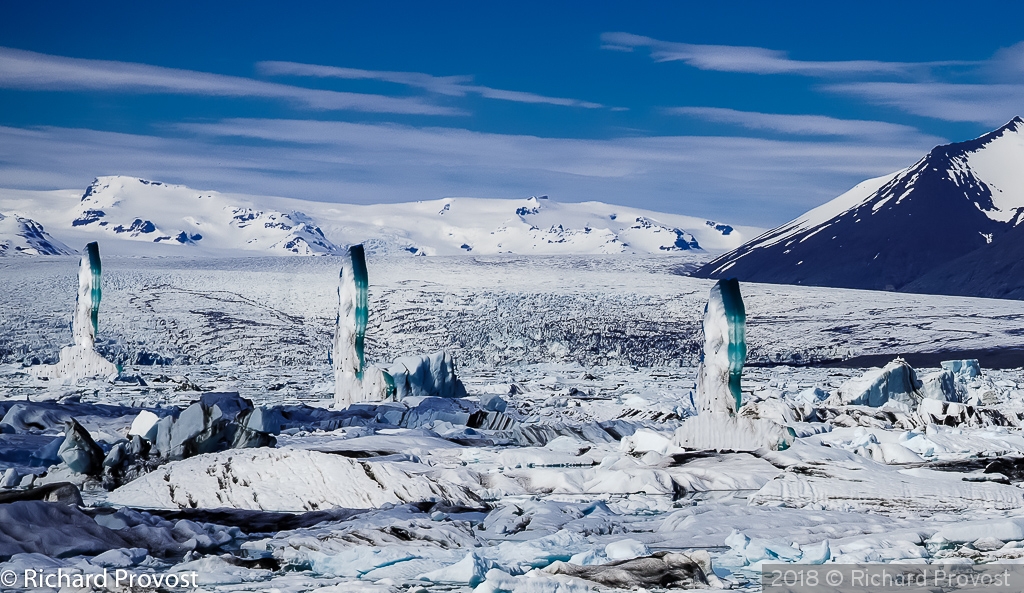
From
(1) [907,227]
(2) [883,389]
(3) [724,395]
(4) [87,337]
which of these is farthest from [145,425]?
(1) [907,227]

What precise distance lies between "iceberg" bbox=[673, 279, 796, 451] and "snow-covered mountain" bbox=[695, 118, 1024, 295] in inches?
1838

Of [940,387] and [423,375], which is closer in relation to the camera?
[940,387]

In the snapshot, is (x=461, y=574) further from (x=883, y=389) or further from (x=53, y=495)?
(x=883, y=389)

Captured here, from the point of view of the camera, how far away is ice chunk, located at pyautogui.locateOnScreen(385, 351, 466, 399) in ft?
59.1

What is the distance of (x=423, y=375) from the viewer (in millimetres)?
18188

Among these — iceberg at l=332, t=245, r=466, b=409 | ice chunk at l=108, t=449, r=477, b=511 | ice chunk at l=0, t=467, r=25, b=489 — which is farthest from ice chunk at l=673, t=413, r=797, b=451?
iceberg at l=332, t=245, r=466, b=409

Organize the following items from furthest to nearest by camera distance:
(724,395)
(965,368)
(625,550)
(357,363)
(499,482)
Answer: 1. (965,368)
2. (357,363)
3. (724,395)
4. (499,482)
5. (625,550)

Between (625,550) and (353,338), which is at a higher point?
(353,338)

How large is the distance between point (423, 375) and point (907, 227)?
67.6 meters

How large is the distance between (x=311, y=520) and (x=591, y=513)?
6.55ft

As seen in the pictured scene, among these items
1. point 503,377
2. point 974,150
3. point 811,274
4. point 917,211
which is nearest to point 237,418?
point 503,377

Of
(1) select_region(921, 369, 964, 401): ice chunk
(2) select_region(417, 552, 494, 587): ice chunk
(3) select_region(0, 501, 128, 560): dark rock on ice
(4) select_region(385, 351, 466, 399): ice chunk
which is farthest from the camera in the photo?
(4) select_region(385, 351, 466, 399): ice chunk

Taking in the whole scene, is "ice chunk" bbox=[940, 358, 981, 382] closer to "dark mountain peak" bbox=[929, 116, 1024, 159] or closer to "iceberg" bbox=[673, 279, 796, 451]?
"iceberg" bbox=[673, 279, 796, 451]

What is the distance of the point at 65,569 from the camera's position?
6.16 m
